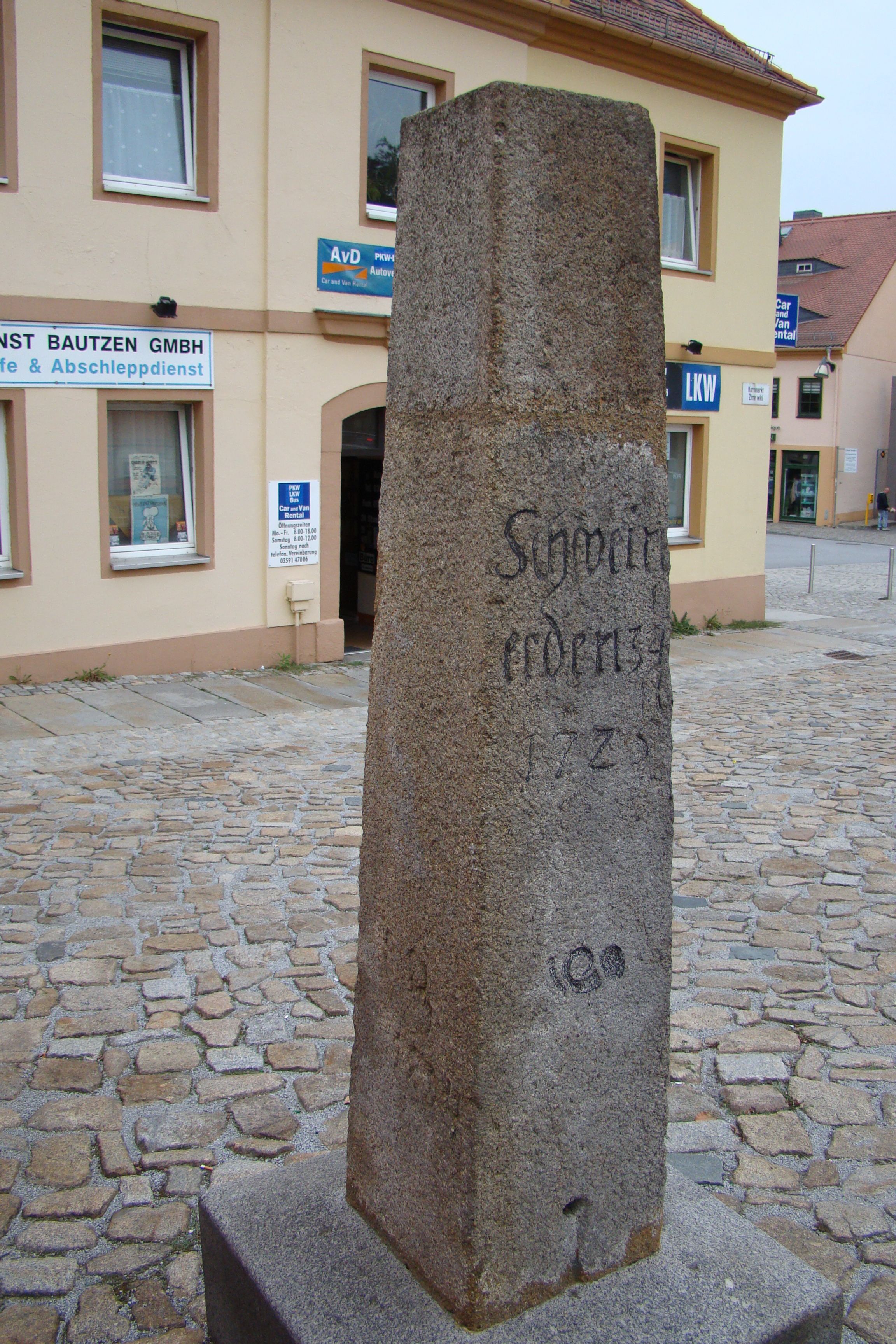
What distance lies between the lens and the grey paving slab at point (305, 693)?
1108 centimetres

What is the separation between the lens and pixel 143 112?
11258 millimetres

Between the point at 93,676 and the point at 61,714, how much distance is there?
4.06ft

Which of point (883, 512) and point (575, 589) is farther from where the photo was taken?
point (883, 512)

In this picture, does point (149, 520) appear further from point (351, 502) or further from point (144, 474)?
point (351, 502)

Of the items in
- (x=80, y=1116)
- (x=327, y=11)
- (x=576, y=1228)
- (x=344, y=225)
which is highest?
(x=327, y=11)

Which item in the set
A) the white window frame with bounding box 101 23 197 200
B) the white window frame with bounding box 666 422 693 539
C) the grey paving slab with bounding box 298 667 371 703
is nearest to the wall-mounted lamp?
the white window frame with bounding box 666 422 693 539

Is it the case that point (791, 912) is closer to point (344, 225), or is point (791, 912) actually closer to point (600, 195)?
point (600, 195)

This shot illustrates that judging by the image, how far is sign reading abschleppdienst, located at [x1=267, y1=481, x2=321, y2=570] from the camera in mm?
12328

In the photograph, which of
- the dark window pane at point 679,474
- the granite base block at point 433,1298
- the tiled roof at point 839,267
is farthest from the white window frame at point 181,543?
the tiled roof at point 839,267

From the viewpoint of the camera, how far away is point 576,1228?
2.57 metres

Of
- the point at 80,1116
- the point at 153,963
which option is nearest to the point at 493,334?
the point at 80,1116

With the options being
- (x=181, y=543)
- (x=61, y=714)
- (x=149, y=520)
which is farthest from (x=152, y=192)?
(x=61, y=714)

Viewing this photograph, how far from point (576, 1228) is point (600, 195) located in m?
2.04

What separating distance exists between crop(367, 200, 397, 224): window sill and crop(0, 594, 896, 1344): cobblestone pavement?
6.02 meters
